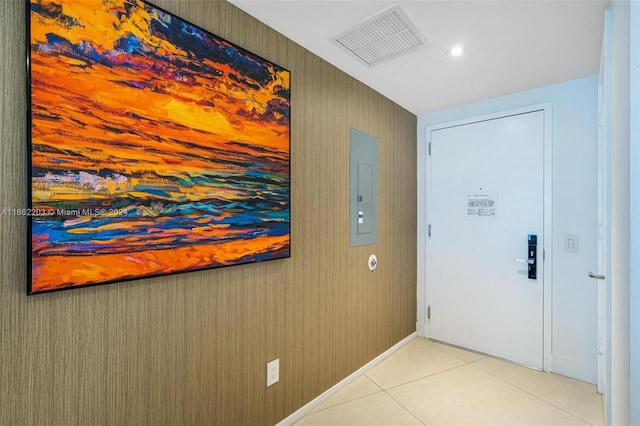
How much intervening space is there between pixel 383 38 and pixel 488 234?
6.62 feet

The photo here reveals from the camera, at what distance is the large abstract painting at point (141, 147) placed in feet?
3.64

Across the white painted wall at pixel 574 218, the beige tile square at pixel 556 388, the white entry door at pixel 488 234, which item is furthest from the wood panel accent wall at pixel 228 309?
the white painted wall at pixel 574 218

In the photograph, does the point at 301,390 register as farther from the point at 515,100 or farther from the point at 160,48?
the point at 515,100

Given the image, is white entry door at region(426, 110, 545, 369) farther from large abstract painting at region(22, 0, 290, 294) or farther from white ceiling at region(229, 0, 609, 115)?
large abstract painting at region(22, 0, 290, 294)

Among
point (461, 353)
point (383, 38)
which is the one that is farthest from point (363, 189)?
point (461, 353)

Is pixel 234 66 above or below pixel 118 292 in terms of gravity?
above

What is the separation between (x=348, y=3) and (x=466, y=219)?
226 cm

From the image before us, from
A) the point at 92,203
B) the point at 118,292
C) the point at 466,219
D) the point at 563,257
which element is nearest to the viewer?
the point at 92,203

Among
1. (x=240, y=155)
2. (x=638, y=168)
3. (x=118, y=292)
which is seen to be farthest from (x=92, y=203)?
(x=638, y=168)

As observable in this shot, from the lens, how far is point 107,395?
1277mm

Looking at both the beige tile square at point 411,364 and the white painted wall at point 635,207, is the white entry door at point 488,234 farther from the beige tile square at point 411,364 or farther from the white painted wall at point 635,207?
the white painted wall at point 635,207

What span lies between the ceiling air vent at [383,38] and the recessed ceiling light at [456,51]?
0.23 meters

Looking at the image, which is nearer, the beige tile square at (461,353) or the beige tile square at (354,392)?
the beige tile square at (354,392)

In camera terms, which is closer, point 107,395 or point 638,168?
point 638,168
